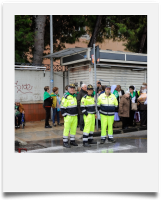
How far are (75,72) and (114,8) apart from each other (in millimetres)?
9413

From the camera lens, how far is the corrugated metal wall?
13142 mm

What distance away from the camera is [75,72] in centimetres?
1385

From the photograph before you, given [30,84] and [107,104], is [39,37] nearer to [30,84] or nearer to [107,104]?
[30,84]

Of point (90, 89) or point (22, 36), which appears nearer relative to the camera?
point (90, 89)

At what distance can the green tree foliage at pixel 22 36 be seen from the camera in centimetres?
1310

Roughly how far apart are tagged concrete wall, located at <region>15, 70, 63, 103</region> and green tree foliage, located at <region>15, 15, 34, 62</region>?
1.52 metres

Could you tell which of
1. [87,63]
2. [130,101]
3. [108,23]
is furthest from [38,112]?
[108,23]

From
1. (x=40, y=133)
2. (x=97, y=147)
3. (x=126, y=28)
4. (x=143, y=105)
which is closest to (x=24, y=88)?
(x=40, y=133)

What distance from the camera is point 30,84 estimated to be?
43.1 feet

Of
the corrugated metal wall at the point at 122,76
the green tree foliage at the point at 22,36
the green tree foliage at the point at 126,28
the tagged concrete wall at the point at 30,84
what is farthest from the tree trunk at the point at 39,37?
the corrugated metal wall at the point at 122,76

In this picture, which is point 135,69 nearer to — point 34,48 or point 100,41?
point 100,41

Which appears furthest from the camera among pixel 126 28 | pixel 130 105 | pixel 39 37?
pixel 126 28

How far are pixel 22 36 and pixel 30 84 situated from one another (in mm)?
2637

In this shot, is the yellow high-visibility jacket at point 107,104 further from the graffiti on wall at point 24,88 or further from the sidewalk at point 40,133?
the graffiti on wall at point 24,88
